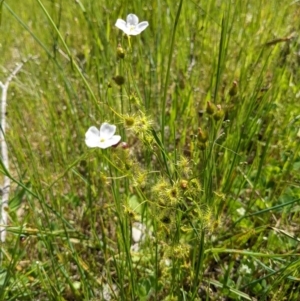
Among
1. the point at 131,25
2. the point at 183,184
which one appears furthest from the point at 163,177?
the point at 131,25

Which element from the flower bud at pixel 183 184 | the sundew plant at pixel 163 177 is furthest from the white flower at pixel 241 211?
the flower bud at pixel 183 184

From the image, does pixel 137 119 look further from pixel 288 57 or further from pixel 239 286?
pixel 288 57

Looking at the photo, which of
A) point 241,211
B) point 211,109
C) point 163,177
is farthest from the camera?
point 241,211

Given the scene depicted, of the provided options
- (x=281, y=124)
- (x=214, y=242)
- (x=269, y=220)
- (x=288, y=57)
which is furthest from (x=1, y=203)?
(x=288, y=57)

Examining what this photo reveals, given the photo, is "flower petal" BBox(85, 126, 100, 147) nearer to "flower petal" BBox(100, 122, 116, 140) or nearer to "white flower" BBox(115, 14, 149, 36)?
"flower petal" BBox(100, 122, 116, 140)

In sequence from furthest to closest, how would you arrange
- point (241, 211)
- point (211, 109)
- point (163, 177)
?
point (241, 211) < point (163, 177) < point (211, 109)

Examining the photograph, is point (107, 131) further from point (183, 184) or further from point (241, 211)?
point (241, 211)

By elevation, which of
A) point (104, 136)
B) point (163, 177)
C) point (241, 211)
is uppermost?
point (104, 136)

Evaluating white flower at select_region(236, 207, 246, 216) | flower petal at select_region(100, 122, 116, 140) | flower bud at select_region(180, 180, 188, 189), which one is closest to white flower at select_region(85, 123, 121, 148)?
flower petal at select_region(100, 122, 116, 140)
